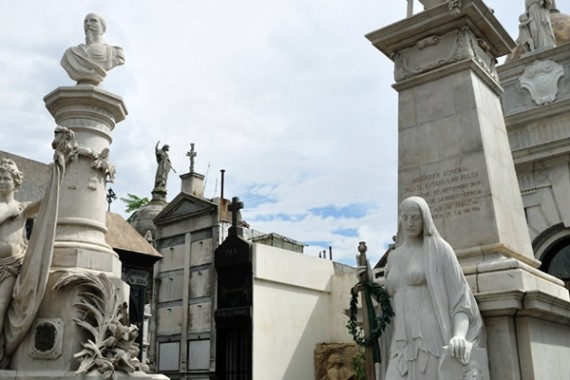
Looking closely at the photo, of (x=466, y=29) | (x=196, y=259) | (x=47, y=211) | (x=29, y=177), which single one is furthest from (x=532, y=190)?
(x=29, y=177)

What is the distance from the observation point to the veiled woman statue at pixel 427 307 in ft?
15.3

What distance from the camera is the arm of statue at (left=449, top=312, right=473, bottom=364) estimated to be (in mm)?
4438

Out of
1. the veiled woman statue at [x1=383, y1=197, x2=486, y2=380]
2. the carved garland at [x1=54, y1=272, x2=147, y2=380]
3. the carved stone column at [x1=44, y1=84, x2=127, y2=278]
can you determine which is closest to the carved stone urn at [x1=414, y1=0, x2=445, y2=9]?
the veiled woman statue at [x1=383, y1=197, x2=486, y2=380]

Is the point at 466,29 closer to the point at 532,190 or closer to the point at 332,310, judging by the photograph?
the point at 532,190

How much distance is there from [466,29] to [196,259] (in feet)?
46.9

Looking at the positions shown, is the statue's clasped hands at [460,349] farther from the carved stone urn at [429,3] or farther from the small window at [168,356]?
the small window at [168,356]

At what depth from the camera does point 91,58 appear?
6812 mm

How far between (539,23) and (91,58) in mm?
9704

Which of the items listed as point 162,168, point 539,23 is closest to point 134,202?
point 162,168

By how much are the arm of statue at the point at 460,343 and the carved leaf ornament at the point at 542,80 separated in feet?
26.7

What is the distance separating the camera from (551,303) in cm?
517

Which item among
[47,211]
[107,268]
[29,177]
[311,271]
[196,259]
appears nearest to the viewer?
[47,211]

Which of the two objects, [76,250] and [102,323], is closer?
[102,323]

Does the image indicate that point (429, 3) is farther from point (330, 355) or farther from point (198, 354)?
point (198, 354)
